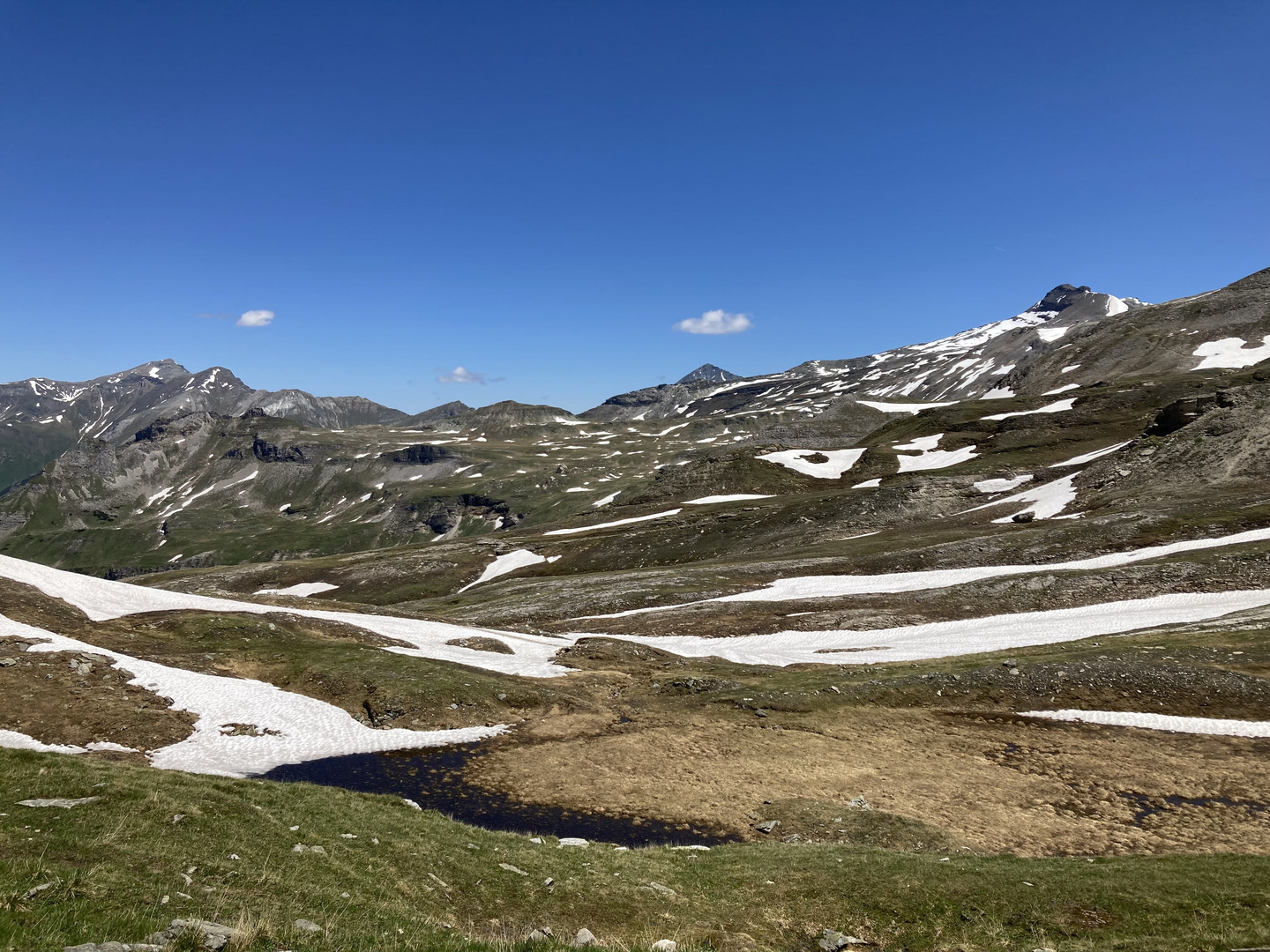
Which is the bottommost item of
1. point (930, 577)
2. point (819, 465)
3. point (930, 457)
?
point (930, 577)

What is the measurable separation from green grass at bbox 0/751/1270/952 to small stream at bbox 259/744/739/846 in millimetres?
3591

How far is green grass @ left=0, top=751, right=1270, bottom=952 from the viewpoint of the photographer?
12344 millimetres

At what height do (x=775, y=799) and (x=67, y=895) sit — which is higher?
(x=67, y=895)

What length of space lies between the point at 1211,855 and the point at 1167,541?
2152 inches

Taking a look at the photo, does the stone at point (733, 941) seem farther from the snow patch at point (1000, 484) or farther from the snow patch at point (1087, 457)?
the snow patch at point (1087, 457)

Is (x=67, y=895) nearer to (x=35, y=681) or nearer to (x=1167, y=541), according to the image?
(x=35, y=681)

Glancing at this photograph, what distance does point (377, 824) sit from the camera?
784 inches

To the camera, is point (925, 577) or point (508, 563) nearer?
point (925, 577)

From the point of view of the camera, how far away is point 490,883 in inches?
695

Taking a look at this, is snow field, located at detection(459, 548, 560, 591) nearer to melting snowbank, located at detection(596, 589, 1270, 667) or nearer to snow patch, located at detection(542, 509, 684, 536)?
snow patch, located at detection(542, 509, 684, 536)

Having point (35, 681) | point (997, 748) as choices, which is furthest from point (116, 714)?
point (997, 748)

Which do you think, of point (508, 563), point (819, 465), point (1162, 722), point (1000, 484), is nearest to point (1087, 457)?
point (1000, 484)

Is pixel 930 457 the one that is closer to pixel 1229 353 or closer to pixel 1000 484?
pixel 1000 484

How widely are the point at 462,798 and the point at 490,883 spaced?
10.9 metres
